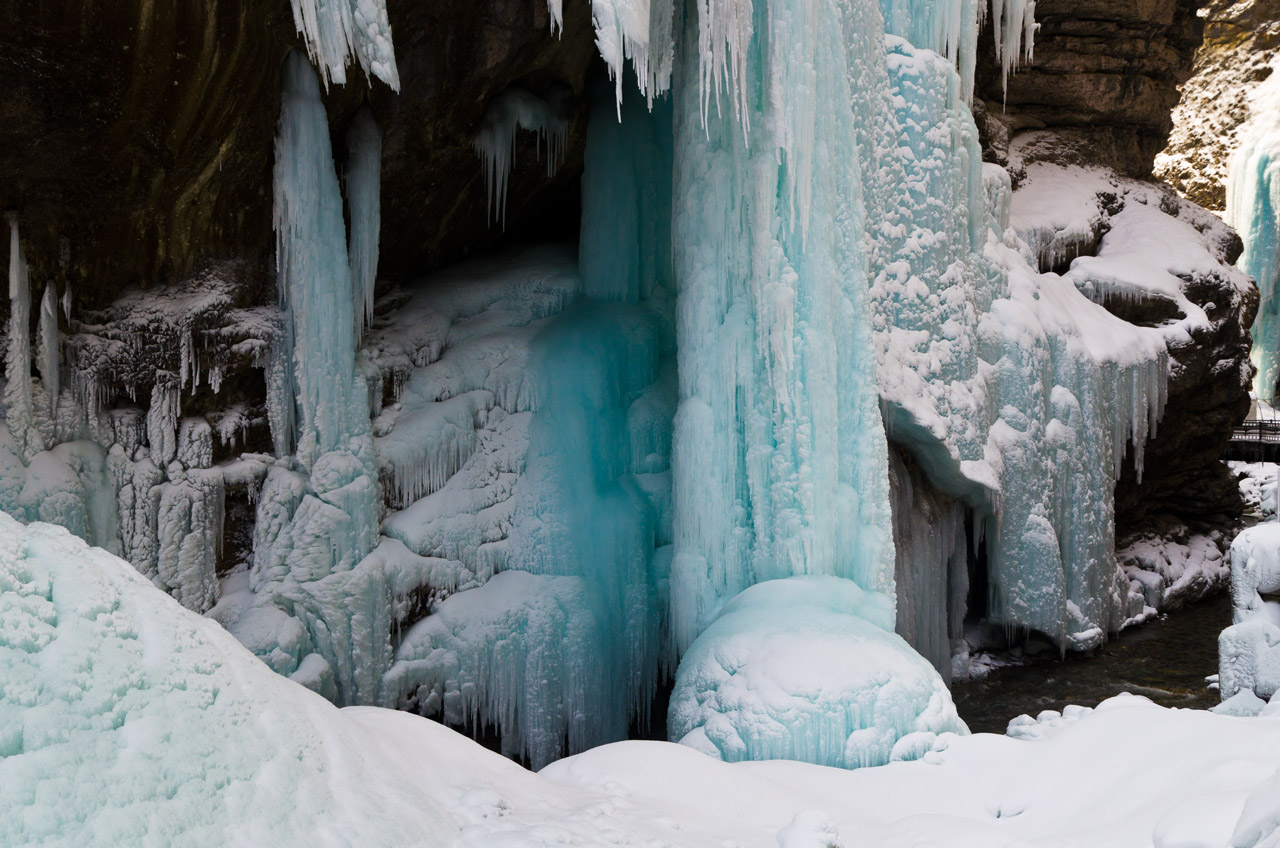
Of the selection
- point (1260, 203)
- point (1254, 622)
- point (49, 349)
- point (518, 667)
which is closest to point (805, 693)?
point (518, 667)

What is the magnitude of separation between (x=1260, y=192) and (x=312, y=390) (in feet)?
56.0

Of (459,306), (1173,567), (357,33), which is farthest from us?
(1173,567)

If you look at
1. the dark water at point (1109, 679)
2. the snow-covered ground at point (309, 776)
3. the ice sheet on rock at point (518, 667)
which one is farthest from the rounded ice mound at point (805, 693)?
the dark water at point (1109, 679)

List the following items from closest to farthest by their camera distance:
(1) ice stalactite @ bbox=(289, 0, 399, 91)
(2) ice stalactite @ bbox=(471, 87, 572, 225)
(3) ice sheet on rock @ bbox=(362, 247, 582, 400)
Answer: (1) ice stalactite @ bbox=(289, 0, 399, 91), (3) ice sheet on rock @ bbox=(362, 247, 582, 400), (2) ice stalactite @ bbox=(471, 87, 572, 225)

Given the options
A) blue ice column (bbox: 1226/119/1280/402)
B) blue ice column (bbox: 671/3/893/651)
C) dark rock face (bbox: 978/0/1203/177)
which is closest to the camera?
blue ice column (bbox: 671/3/893/651)

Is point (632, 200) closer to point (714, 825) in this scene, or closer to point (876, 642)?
point (876, 642)

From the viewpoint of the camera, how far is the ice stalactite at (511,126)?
8180 mm

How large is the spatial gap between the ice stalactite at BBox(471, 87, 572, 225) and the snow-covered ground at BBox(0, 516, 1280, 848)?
5.27m

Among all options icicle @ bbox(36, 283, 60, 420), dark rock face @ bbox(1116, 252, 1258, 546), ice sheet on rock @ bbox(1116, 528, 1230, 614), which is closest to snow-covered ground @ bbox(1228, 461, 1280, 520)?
dark rock face @ bbox(1116, 252, 1258, 546)

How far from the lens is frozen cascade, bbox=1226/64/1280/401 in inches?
693

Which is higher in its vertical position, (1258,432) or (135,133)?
(135,133)

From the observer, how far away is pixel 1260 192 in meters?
17.8

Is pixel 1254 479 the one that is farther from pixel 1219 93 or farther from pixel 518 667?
pixel 518 667

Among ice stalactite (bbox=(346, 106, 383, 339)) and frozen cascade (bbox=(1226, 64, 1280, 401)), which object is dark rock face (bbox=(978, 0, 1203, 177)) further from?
ice stalactite (bbox=(346, 106, 383, 339))
